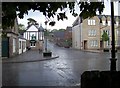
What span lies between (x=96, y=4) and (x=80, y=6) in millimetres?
441

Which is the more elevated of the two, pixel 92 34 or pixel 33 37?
pixel 92 34

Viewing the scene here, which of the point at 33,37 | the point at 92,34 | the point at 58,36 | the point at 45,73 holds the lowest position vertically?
the point at 45,73

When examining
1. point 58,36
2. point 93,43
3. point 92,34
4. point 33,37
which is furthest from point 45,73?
point 58,36

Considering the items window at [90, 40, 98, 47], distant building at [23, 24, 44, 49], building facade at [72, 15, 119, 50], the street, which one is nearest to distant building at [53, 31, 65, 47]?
distant building at [23, 24, 44, 49]

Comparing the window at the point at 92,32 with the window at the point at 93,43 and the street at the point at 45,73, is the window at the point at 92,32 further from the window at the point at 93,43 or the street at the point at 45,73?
the street at the point at 45,73

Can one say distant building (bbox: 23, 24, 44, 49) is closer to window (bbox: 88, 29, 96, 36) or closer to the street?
window (bbox: 88, 29, 96, 36)

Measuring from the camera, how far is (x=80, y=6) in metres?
7.90

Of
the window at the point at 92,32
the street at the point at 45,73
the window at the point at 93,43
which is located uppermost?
the window at the point at 92,32

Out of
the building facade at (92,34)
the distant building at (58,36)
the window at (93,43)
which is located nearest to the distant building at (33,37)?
the building facade at (92,34)

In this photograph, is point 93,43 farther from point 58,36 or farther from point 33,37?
point 58,36

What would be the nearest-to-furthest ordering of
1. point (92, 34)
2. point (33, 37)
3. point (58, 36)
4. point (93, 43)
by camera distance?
1. point (93, 43)
2. point (92, 34)
3. point (33, 37)
4. point (58, 36)

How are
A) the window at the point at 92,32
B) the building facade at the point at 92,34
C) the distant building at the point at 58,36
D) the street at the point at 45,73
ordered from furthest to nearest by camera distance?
1. the distant building at the point at 58,36
2. the window at the point at 92,32
3. the building facade at the point at 92,34
4. the street at the point at 45,73

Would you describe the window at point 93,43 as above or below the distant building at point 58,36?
below

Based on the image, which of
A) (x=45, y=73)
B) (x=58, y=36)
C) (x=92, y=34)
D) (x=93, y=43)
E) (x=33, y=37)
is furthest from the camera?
(x=58, y=36)
